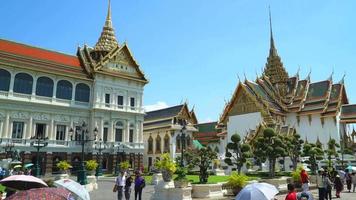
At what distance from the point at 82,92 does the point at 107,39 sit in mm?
10491

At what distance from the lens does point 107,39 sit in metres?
43.9

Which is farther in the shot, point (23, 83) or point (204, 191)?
point (23, 83)

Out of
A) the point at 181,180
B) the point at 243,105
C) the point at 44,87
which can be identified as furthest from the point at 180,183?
the point at 243,105

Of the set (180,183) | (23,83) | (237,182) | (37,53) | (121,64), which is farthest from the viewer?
(121,64)

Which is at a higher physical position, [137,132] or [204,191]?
[137,132]

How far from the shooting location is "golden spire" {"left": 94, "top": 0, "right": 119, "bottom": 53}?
4240 cm

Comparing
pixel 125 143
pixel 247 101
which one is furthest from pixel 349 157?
pixel 125 143

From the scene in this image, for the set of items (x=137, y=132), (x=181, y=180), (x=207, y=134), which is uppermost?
(x=207, y=134)

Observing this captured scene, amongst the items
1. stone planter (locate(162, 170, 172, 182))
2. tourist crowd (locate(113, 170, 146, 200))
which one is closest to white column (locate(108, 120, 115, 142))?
stone planter (locate(162, 170, 172, 182))

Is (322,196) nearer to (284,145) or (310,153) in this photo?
(284,145)

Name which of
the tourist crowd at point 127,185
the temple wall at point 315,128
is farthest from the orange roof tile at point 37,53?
the temple wall at point 315,128

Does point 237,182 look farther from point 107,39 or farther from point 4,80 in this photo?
point 107,39

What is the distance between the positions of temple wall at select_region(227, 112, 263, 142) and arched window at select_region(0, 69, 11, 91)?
32.0 meters

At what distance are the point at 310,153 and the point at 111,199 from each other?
684 inches
